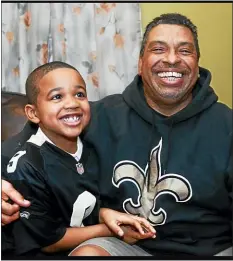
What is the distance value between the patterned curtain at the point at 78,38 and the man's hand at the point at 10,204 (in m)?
0.35

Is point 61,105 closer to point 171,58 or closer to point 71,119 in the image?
point 71,119

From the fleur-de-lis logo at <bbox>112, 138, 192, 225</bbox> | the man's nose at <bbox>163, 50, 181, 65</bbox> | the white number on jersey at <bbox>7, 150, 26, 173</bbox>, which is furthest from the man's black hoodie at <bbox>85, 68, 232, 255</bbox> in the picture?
the white number on jersey at <bbox>7, 150, 26, 173</bbox>

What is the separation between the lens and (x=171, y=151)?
1611mm

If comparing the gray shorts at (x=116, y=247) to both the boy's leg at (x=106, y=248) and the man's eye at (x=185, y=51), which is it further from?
the man's eye at (x=185, y=51)

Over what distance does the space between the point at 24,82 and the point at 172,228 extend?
732 mm

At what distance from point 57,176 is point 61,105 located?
9.5 inches

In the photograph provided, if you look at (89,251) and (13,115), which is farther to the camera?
(13,115)

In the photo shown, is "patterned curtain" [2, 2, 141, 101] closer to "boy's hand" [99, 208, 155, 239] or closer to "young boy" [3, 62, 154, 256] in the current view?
"young boy" [3, 62, 154, 256]

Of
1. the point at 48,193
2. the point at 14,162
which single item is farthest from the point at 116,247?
the point at 14,162

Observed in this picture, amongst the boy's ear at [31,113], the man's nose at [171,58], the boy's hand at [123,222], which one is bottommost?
the boy's hand at [123,222]

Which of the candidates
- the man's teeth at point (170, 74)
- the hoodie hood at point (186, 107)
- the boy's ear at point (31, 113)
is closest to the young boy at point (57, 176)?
the boy's ear at point (31, 113)

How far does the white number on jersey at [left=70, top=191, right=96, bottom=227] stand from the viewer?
Result: 5.17 feet

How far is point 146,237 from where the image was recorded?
1.58 metres

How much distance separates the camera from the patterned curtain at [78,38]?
164cm
